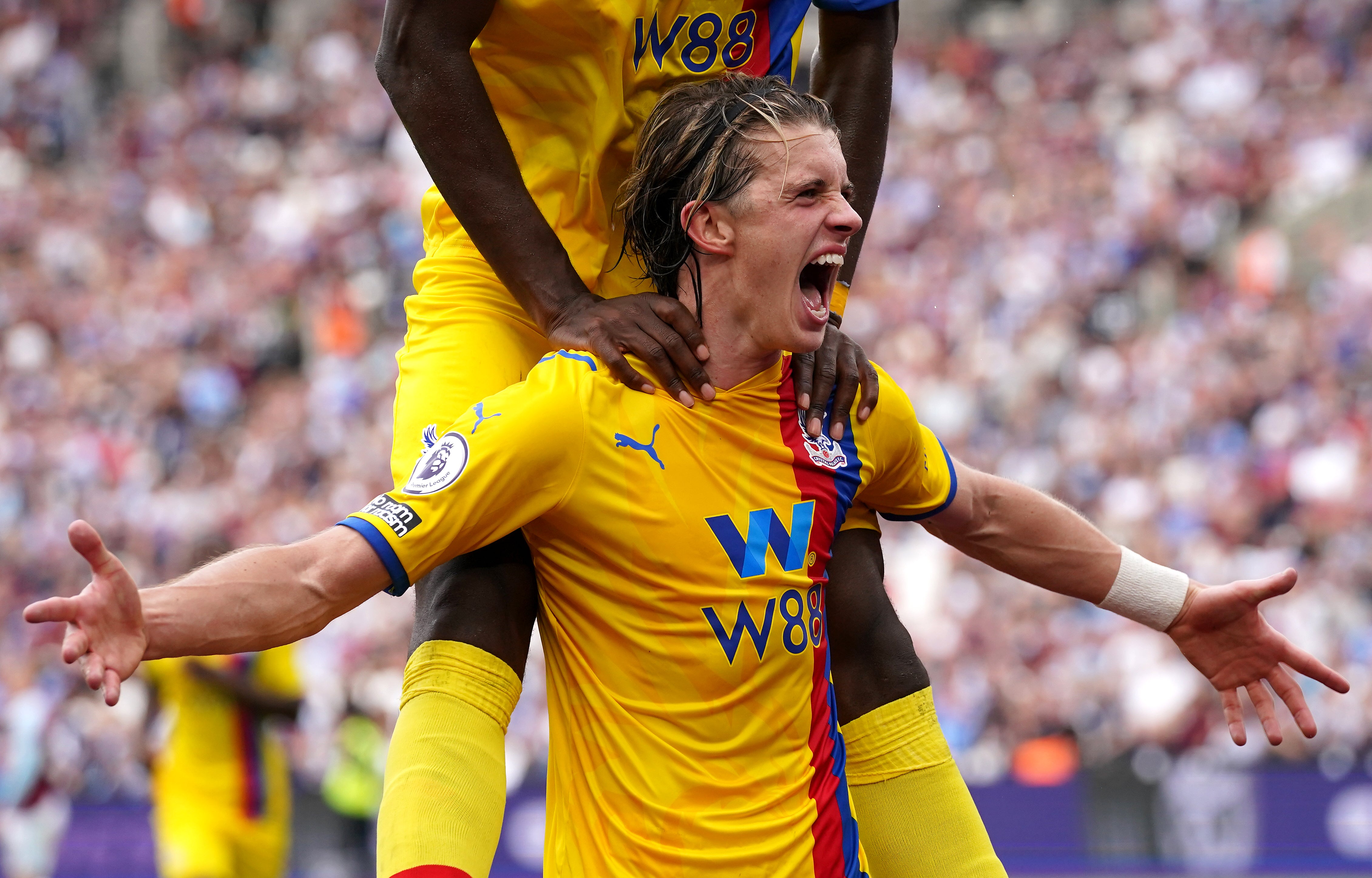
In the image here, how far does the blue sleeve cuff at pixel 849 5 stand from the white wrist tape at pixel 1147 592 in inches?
56.9

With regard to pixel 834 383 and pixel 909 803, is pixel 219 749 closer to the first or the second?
pixel 909 803

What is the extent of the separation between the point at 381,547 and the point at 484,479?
23 cm

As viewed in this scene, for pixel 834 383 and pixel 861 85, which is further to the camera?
pixel 861 85

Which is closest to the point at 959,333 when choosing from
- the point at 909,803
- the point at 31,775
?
the point at 31,775

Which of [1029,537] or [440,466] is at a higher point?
[440,466]

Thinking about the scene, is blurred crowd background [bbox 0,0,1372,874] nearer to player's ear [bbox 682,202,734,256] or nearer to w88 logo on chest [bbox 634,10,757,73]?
w88 logo on chest [bbox 634,10,757,73]

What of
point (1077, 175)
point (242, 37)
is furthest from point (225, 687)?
point (242, 37)

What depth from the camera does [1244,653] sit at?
3896mm

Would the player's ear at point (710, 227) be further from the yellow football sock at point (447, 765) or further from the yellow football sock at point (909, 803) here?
the yellow football sock at point (909, 803)

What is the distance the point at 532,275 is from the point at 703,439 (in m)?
0.48

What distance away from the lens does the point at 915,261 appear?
15555 mm

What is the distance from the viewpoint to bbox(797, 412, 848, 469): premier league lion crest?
3551 mm

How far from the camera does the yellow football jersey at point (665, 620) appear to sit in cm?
324

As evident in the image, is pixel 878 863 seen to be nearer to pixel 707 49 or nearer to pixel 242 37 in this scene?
pixel 707 49
